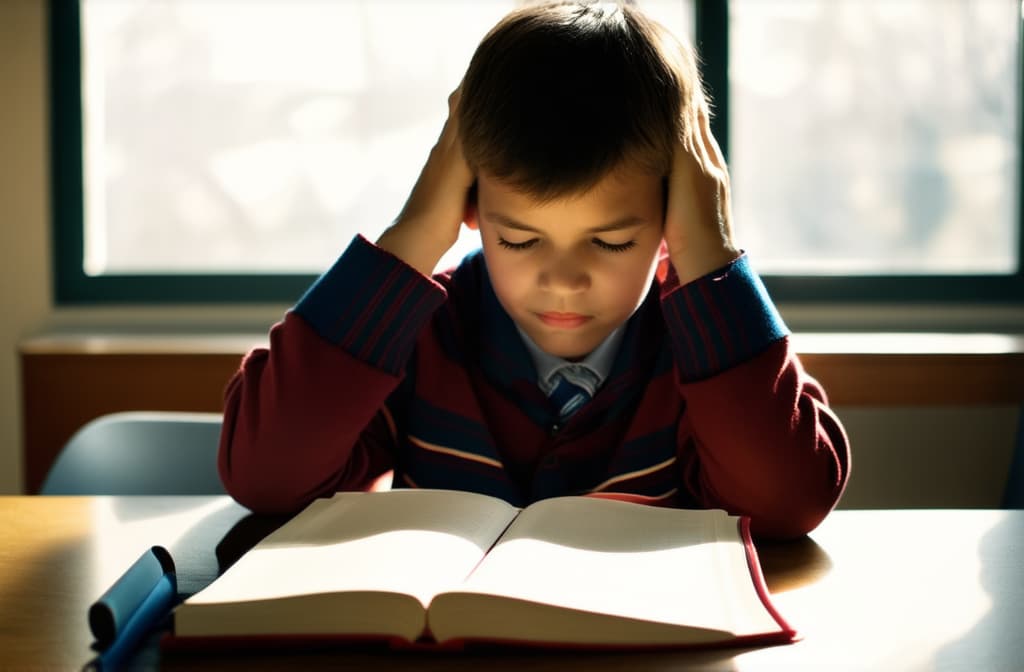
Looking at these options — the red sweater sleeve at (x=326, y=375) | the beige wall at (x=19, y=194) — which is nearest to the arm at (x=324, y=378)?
the red sweater sleeve at (x=326, y=375)

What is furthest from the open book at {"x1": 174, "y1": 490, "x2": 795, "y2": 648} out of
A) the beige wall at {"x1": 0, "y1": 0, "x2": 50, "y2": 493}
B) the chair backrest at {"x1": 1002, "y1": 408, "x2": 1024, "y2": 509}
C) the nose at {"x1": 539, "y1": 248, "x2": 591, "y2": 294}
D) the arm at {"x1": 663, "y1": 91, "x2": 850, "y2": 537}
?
the beige wall at {"x1": 0, "y1": 0, "x2": 50, "y2": 493}

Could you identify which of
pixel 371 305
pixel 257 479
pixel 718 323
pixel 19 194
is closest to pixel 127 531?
pixel 257 479

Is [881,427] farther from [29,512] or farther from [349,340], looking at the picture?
[29,512]

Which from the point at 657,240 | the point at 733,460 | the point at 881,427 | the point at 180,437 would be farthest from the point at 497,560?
the point at 881,427

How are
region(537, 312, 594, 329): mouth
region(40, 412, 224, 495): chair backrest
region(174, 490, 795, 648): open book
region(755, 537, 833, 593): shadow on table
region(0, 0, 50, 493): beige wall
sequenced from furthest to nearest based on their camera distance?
region(0, 0, 50, 493): beige wall < region(40, 412, 224, 495): chair backrest < region(537, 312, 594, 329): mouth < region(755, 537, 833, 593): shadow on table < region(174, 490, 795, 648): open book

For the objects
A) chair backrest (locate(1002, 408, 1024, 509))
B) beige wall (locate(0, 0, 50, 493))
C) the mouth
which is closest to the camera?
the mouth

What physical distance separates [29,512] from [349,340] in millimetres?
331

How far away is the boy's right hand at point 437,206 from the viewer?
3.21ft

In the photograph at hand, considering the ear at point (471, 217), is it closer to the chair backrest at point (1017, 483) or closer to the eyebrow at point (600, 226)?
the eyebrow at point (600, 226)

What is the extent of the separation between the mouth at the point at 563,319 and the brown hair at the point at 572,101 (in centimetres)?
12

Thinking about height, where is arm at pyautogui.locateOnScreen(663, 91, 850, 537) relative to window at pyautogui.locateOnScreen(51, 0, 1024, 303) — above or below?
below

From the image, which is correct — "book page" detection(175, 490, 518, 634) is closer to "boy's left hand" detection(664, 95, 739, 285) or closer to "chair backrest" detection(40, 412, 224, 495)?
"boy's left hand" detection(664, 95, 739, 285)

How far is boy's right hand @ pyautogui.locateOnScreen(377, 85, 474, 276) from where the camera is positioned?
98 centimetres

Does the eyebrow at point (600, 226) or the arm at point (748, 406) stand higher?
the eyebrow at point (600, 226)
